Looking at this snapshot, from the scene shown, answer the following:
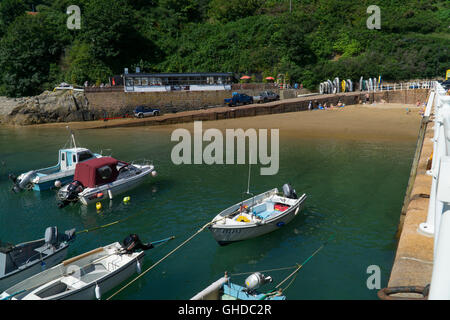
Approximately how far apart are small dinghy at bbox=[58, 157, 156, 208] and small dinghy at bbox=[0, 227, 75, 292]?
5.30 meters

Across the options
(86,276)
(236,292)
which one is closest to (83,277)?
(86,276)

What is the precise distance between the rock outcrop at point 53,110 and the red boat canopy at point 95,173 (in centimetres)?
2700

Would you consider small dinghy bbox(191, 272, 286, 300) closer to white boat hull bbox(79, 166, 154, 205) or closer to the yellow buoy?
the yellow buoy

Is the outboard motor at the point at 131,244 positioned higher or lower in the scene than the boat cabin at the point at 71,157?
lower

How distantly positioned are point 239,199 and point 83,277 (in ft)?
30.4

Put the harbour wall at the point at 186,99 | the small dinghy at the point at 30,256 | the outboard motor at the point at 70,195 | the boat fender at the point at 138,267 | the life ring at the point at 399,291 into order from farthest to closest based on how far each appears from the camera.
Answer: the harbour wall at the point at 186,99 < the outboard motor at the point at 70,195 < the boat fender at the point at 138,267 < the small dinghy at the point at 30,256 < the life ring at the point at 399,291

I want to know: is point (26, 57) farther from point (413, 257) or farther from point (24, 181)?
point (413, 257)

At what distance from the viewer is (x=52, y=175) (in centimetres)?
2148

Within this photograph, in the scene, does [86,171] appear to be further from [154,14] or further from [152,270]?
[154,14]

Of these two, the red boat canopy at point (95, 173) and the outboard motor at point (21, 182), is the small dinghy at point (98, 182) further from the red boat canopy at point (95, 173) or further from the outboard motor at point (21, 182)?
the outboard motor at point (21, 182)

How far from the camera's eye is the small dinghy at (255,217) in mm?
14039

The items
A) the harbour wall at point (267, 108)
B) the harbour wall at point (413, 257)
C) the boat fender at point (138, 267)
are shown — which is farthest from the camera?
Answer: the harbour wall at point (267, 108)

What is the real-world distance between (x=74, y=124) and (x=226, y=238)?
115ft

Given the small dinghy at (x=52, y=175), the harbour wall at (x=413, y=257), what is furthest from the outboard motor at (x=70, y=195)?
the harbour wall at (x=413, y=257)
